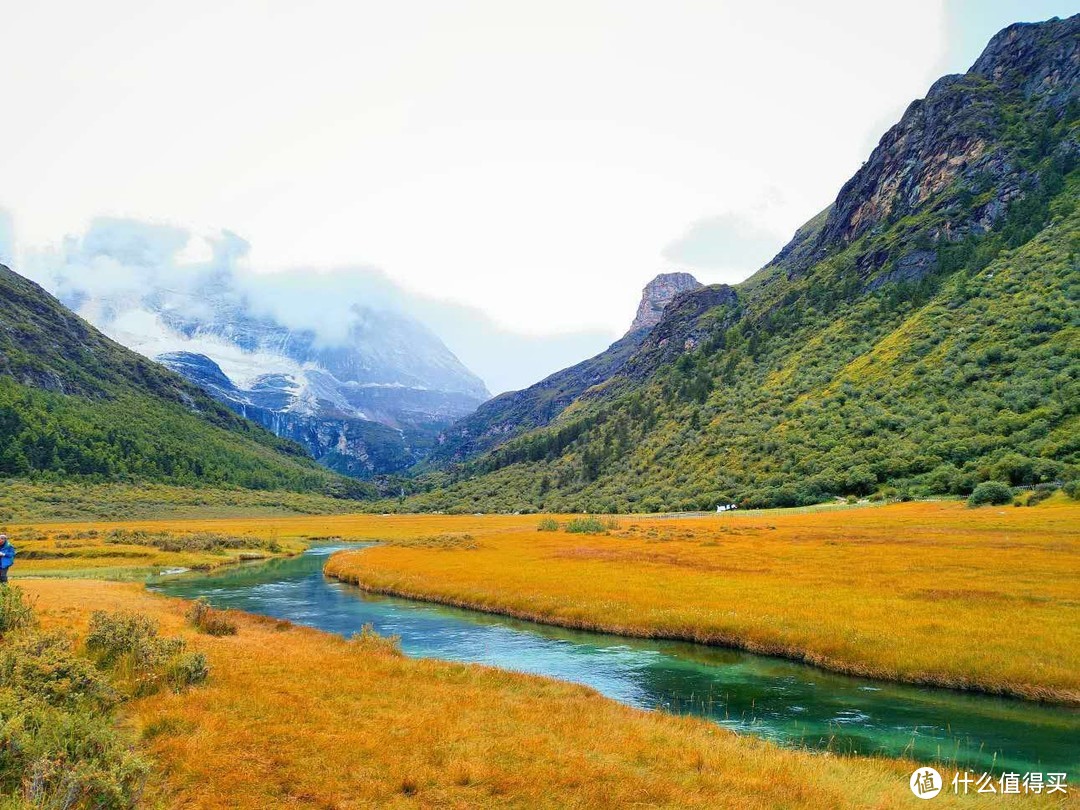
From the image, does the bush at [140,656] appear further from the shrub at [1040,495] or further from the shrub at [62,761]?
the shrub at [1040,495]

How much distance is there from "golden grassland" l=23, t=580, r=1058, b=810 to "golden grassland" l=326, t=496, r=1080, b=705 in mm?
13634

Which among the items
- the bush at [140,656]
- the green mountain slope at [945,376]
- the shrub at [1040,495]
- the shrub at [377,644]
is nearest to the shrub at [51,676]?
the bush at [140,656]

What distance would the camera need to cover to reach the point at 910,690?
2836cm

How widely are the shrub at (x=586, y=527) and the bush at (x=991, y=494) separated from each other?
54642mm

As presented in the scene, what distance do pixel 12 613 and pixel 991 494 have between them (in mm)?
102550

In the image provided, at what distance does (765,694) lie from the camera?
94.0ft

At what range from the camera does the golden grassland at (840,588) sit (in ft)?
96.5

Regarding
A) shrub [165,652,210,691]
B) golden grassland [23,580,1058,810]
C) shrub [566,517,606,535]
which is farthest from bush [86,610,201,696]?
shrub [566,517,606,535]

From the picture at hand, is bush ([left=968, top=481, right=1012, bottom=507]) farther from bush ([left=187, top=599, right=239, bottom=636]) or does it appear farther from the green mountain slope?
bush ([left=187, top=599, right=239, bottom=636])

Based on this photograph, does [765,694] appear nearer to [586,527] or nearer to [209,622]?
[209,622]

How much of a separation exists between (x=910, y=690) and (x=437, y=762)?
2398 centimetres

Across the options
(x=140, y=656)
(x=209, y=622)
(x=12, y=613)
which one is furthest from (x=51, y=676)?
(x=209, y=622)

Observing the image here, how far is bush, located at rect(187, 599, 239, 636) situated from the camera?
108 feet

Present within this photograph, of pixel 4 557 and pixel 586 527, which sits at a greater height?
pixel 4 557
